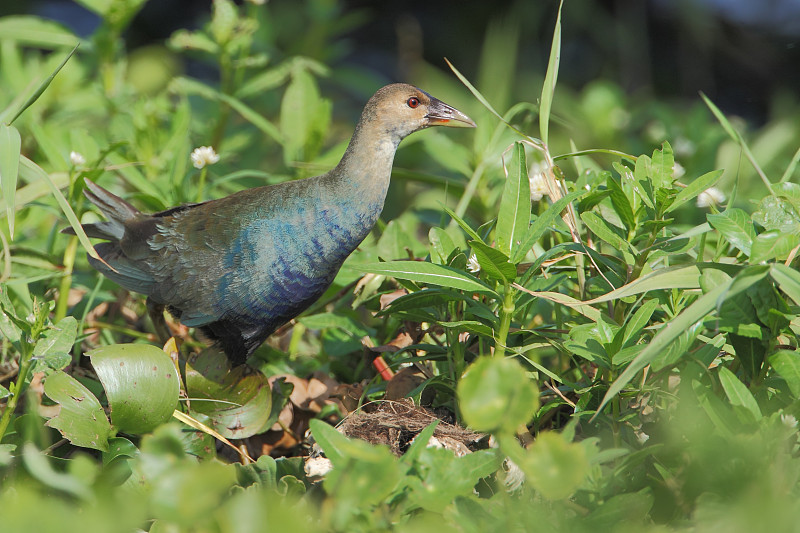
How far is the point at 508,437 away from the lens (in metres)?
1.26

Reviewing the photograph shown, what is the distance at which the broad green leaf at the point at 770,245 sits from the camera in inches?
59.4

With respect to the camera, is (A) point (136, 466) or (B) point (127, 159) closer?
(A) point (136, 466)

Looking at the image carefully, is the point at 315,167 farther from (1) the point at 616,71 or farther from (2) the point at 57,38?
(1) the point at 616,71

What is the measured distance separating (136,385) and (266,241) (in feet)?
1.98

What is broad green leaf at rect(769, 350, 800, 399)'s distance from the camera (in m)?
1.51

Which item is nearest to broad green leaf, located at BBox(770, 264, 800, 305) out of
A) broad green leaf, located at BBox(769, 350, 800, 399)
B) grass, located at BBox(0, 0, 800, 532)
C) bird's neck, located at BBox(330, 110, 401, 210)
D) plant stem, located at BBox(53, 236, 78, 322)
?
grass, located at BBox(0, 0, 800, 532)

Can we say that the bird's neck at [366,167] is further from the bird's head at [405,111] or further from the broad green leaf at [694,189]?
the broad green leaf at [694,189]

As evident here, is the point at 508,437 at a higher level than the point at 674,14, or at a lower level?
lower

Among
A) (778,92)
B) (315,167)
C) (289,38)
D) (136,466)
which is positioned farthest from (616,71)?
(136,466)

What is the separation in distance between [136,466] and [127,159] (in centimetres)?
143

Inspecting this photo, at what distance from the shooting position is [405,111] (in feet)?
8.09

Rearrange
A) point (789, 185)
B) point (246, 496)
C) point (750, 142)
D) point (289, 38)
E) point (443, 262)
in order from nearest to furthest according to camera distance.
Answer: point (246, 496), point (789, 185), point (443, 262), point (750, 142), point (289, 38)

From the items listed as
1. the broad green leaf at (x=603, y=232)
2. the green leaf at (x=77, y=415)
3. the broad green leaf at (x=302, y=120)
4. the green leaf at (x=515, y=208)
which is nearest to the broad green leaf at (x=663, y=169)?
the broad green leaf at (x=603, y=232)

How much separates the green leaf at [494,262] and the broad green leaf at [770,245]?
457 mm
